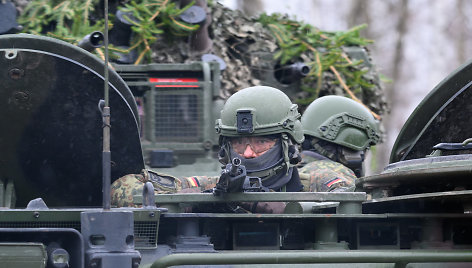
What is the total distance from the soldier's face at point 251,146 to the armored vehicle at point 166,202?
1.64ft

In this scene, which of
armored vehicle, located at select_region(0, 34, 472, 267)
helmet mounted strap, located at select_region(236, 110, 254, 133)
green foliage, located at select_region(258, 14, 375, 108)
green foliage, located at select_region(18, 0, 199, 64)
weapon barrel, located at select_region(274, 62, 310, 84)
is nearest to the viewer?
armored vehicle, located at select_region(0, 34, 472, 267)

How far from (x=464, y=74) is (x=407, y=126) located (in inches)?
20.2

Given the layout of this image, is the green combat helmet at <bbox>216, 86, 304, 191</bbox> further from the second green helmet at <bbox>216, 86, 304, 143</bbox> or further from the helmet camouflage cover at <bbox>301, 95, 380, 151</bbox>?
the helmet camouflage cover at <bbox>301, 95, 380, 151</bbox>

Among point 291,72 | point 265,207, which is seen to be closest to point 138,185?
point 265,207

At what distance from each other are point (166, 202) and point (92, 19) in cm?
533

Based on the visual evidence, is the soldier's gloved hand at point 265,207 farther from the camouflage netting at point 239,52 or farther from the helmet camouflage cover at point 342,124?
the camouflage netting at point 239,52

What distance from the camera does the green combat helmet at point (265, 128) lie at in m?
6.37

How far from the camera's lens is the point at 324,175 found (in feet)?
25.6

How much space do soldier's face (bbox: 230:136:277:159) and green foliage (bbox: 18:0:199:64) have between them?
12.5 ft

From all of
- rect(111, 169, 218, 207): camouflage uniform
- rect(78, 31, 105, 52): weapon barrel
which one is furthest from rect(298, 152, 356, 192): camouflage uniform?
rect(78, 31, 105, 52): weapon barrel

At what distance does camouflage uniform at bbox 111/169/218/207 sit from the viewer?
21.1 ft

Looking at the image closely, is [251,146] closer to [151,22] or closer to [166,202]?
[166,202]

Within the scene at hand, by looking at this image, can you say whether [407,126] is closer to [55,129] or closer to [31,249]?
[55,129]

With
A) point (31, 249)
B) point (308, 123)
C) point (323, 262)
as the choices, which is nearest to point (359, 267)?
point (323, 262)
